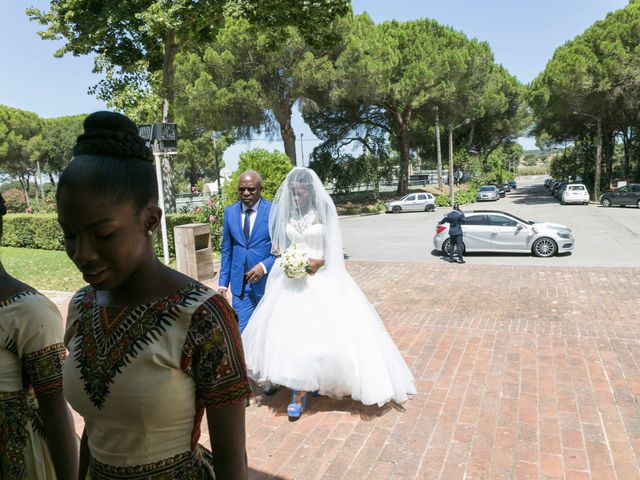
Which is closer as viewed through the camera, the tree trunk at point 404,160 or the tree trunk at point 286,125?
the tree trunk at point 286,125

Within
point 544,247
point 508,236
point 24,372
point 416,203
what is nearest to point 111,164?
point 24,372

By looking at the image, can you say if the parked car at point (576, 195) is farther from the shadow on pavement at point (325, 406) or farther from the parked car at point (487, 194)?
the shadow on pavement at point (325, 406)

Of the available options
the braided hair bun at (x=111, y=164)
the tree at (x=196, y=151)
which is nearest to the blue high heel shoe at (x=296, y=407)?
the braided hair bun at (x=111, y=164)

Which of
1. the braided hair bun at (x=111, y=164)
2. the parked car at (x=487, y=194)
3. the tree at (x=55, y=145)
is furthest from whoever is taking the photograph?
the tree at (x=55, y=145)

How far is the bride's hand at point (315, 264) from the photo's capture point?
440cm

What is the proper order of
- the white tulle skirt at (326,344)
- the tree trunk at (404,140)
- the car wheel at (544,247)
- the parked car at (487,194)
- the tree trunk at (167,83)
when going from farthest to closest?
1. the parked car at (487,194)
2. the tree trunk at (404,140)
3. the tree trunk at (167,83)
4. the car wheel at (544,247)
5. the white tulle skirt at (326,344)

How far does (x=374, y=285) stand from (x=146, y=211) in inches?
356

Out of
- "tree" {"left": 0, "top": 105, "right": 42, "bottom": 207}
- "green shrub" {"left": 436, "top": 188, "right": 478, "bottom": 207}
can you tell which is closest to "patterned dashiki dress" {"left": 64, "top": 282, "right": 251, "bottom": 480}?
"green shrub" {"left": 436, "top": 188, "right": 478, "bottom": 207}

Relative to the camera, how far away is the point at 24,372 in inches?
68.2

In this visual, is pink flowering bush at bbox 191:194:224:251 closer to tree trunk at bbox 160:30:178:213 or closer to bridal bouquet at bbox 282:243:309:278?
tree trunk at bbox 160:30:178:213

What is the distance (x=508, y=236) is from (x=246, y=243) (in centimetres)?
1095

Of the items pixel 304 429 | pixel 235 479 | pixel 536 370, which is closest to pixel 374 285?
pixel 536 370

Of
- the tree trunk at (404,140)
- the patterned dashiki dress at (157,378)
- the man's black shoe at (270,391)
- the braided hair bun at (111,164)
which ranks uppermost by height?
the tree trunk at (404,140)

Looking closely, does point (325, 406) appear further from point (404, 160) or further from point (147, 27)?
point (404, 160)
